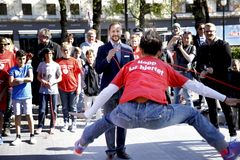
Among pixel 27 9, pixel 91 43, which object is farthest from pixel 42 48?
pixel 27 9

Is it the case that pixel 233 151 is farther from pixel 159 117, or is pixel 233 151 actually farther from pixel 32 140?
pixel 32 140

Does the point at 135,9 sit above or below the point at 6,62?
above

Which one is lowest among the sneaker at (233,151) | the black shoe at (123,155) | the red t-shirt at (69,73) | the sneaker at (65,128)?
the sneaker at (65,128)

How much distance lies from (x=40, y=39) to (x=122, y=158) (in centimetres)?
313

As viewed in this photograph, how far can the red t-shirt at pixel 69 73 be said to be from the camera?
7.84 m

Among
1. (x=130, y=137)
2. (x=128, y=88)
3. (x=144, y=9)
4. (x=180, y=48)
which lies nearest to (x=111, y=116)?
(x=128, y=88)

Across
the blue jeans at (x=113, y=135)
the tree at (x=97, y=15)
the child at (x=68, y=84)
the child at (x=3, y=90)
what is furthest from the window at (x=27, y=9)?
the blue jeans at (x=113, y=135)

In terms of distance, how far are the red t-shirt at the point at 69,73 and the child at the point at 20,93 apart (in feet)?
2.97

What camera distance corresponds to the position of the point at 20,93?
275 inches

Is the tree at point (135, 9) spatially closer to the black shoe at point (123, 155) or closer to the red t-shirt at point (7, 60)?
the red t-shirt at point (7, 60)

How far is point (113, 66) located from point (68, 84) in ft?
7.93

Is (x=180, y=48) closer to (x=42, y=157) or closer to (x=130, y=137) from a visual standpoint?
(x=130, y=137)

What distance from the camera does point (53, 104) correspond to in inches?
304

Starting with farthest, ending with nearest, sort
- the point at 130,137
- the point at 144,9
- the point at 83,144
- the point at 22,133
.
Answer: the point at 144,9 < the point at 22,133 < the point at 130,137 < the point at 83,144
